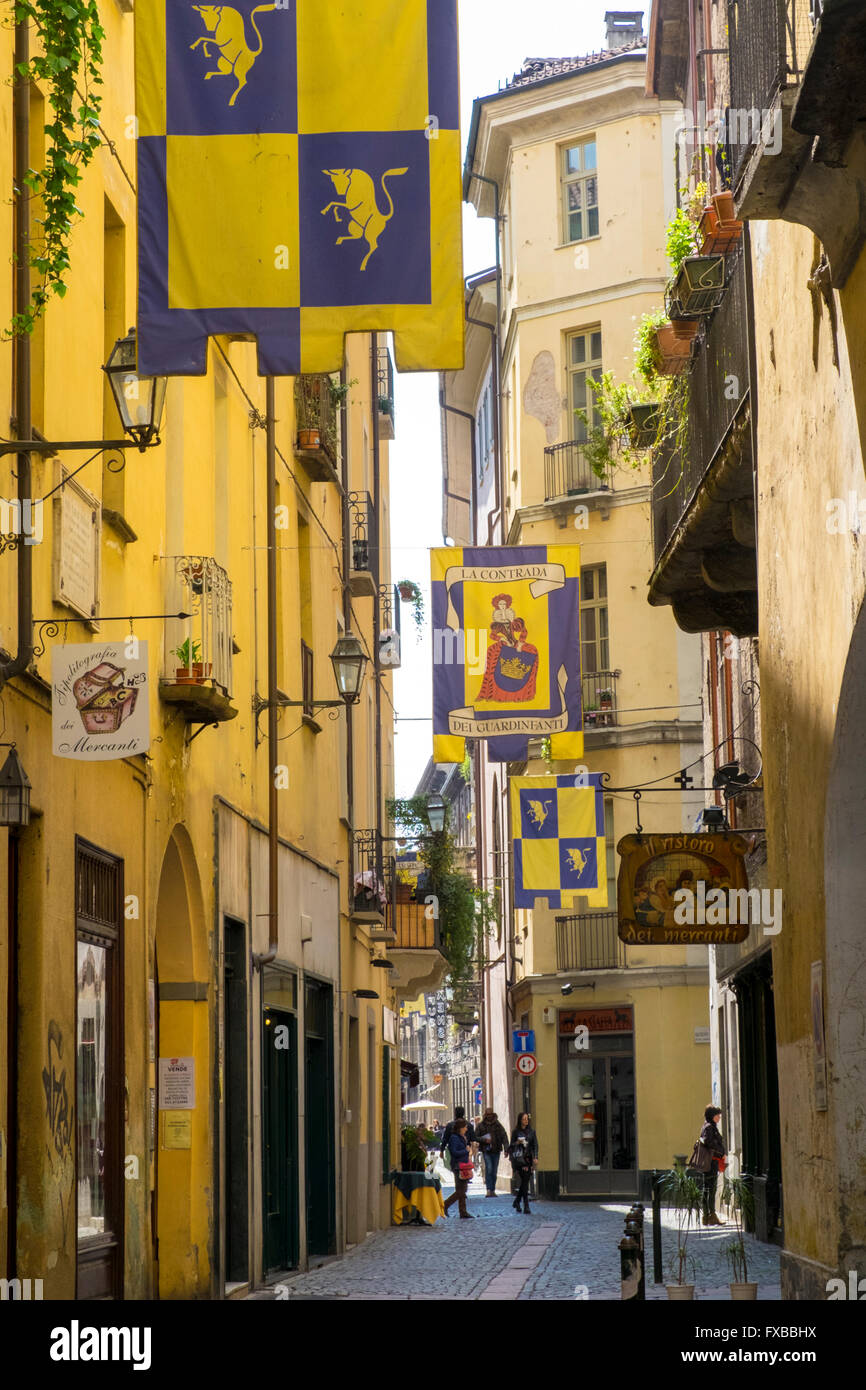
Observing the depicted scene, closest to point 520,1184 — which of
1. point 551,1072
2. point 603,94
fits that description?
point 551,1072

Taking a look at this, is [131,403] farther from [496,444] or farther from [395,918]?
[496,444]

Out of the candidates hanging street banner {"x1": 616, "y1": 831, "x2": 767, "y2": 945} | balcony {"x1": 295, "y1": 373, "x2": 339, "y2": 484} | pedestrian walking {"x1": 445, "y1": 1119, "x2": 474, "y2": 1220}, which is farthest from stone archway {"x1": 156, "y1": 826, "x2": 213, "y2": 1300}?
pedestrian walking {"x1": 445, "y1": 1119, "x2": 474, "y2": 1220}

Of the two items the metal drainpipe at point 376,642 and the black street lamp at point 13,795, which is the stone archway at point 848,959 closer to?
the black street lamp at point 13,795

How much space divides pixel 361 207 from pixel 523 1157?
2539cm

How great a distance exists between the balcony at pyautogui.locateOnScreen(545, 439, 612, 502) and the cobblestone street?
16.5 metres

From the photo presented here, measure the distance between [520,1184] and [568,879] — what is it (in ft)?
30.2

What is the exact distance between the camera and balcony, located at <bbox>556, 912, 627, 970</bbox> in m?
38.4

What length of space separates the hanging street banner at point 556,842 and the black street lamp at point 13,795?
53.0 ft

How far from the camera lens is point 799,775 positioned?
10109 millimetres

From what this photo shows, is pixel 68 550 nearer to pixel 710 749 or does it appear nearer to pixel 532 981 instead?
pixel 710 749

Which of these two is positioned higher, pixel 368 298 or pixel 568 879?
pixel 368 298

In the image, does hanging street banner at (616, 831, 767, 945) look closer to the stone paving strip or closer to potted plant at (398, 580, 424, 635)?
the stone paving strip

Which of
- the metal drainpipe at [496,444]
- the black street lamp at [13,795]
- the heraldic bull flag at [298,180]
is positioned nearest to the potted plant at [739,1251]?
the black street lamp at [13,795]

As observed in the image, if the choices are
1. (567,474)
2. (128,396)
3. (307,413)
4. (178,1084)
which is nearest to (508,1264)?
(178,1084)
